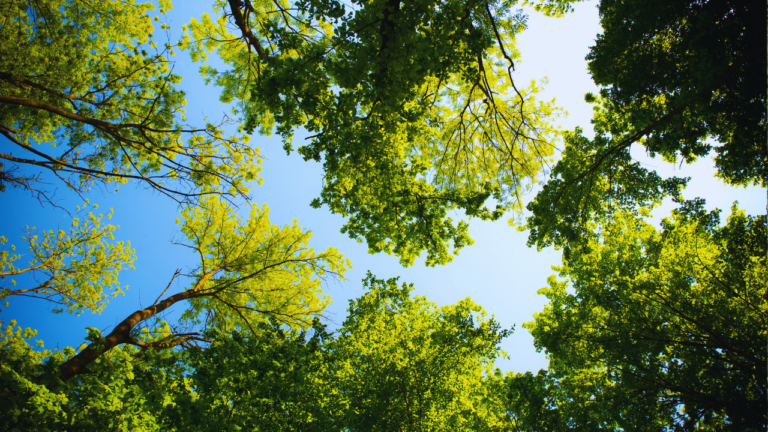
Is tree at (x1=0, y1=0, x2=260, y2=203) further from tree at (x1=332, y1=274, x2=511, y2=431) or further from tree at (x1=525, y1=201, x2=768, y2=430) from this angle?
tree at (x1=525, y1=201, x2=768, y2=430)

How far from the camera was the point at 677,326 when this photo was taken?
6406mm

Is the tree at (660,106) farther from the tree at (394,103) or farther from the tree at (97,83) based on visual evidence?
the tree at (97,83)

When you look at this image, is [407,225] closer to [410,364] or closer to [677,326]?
[410,364]

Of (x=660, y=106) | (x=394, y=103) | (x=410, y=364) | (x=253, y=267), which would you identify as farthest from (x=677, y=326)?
(x=253, y=267)

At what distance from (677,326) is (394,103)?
308 inches

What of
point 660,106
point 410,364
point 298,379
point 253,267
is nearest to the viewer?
point 298,379

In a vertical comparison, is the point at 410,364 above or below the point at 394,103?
below

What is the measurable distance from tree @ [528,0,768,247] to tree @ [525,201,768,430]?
850 mm

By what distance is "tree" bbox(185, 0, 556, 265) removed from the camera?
4.48 m

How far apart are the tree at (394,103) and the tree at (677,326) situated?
323cm

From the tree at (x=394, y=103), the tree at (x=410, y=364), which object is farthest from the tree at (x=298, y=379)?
the tree at (x=394, y=103)

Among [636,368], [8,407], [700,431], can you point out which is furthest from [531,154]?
[8,407]

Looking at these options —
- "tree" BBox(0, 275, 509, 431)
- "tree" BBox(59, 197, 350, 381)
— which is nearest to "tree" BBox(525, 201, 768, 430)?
"tree" BBox(0, 275, 509, 431)

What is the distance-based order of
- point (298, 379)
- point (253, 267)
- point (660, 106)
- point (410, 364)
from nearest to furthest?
point (298, 379) < point (660, 106) < point (410, 364) < point (253, 267)
